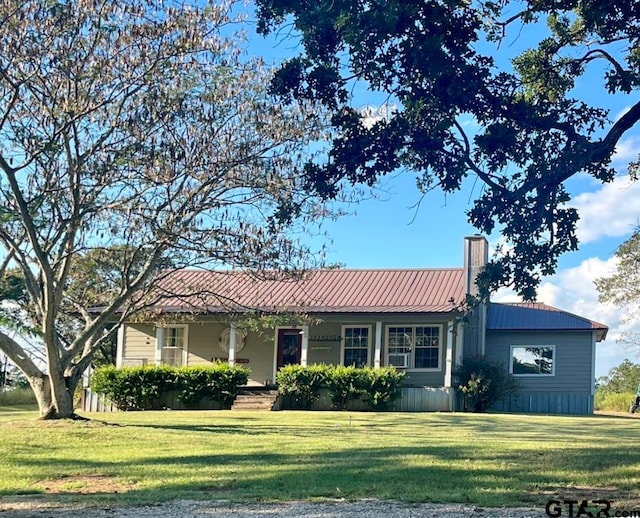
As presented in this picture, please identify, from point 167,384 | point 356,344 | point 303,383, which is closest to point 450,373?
point 356,344

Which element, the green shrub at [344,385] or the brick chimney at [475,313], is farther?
the brick chimney at [475,313]

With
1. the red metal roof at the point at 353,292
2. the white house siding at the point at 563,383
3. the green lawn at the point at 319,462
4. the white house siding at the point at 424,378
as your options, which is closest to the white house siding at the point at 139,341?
the red metal roof at the point at 353,292

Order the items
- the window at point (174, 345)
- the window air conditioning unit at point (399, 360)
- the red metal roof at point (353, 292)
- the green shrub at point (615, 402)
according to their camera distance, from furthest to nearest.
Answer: the green shrub at point (615, 402)
the window at point (174, 345)
the window air conditioning unit at point (399, 360)
the red metal roof at point (353, 292)

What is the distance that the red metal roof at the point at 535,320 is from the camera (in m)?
28.0

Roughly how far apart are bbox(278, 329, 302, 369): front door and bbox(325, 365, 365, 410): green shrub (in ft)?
12.7

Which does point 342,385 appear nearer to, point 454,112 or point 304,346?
point 304,346

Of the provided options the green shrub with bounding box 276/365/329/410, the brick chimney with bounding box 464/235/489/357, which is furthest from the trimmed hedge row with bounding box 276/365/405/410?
the brick chimney with bounding box 464/235/489/357

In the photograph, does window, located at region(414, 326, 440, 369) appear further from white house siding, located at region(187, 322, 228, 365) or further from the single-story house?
white house siding, located at region(187, 322, 228, 365)

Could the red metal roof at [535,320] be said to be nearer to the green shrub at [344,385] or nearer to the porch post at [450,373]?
the porch post at [450,373]

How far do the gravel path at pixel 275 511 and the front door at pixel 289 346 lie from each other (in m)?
20.0

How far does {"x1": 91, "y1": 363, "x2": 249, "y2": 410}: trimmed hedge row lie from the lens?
24.2 meters

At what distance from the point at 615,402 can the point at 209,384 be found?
53.3 ft

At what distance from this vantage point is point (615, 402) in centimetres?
3172

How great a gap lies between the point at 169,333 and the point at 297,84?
68.1ft
